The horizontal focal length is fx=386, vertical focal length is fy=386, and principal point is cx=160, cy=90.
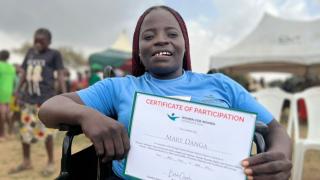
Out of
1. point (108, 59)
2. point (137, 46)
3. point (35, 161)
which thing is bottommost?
point (35, 161)

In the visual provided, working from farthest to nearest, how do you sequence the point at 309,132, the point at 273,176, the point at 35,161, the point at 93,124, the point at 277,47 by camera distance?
the point at 277,47, the point at 35,161, the point at 309,132, the point at 93,124, the point at 273,176

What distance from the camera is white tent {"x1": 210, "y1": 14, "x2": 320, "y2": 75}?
7750 mm

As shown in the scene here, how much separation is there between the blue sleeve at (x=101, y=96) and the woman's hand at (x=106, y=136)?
9.3 inches

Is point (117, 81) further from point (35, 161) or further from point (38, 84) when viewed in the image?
point (35, 161)

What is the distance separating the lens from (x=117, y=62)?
8586mm

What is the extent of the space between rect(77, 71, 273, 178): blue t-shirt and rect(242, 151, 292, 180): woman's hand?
349mm

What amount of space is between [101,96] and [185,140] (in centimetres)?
43

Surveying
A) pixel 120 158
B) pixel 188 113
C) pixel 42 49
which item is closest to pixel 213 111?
pixel 188 113

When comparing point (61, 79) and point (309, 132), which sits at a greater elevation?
point (61, 79)

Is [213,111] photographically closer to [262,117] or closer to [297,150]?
[262,117]

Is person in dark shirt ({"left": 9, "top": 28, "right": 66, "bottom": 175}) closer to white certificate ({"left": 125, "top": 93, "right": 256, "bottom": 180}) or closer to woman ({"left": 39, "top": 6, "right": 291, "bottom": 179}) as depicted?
woman ({"left": 39, "top": 6, "right": 291, "bottom": 179})

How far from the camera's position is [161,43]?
4.50 ft

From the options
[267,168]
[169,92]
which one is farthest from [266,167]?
[169,92]

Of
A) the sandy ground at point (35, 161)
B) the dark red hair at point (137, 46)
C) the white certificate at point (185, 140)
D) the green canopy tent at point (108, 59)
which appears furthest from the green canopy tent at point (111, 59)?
the white certificate at point (185, 140)
